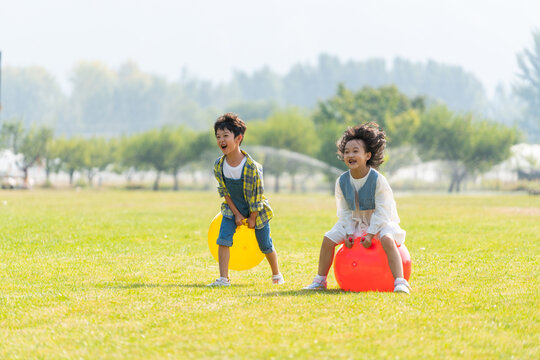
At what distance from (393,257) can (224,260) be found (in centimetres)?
206

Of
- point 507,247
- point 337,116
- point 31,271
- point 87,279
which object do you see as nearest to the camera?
point 87,279

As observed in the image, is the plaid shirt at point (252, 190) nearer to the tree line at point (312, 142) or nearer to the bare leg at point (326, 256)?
the bare leg at point (326, 256)

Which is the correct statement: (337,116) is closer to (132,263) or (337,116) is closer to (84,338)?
(132,263)

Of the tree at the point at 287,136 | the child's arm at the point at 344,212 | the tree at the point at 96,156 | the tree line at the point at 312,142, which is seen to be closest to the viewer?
the child's arm at the point at 344,212

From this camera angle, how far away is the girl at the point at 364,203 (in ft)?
25.3

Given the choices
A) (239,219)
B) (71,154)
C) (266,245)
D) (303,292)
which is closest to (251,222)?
(239,219)

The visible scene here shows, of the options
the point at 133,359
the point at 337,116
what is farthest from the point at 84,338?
the point at 337,116

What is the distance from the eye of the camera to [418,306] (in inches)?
265

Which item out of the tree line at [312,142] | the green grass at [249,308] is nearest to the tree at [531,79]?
the tree line at [312,142]

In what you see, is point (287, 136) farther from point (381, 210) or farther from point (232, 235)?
point (381, 210)

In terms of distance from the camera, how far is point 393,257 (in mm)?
7613

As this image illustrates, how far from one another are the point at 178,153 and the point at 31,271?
6742 centimetres

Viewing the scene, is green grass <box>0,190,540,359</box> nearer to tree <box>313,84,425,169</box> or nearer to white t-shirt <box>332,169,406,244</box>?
→ white t-shirt <box>332,169,406,244</box>

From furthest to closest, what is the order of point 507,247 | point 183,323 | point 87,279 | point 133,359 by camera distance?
1. point 507,247
2. point 87,279
3. point 183,323
4. point 133,359
